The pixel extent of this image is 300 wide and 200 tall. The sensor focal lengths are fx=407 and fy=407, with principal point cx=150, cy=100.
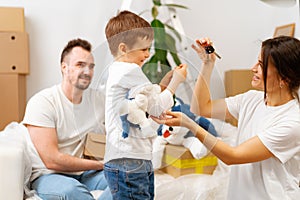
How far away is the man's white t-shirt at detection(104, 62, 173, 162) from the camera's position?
3.26 feet

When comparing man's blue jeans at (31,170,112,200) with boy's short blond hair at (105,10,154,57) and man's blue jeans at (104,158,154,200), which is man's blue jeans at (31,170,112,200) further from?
boy's short blond hair at (105,10,154,57)

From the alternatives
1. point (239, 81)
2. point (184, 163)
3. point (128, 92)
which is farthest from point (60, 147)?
point (239, 81)

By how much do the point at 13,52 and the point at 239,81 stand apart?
144 cm

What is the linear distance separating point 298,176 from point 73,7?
1.81m

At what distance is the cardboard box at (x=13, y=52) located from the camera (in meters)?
2.32

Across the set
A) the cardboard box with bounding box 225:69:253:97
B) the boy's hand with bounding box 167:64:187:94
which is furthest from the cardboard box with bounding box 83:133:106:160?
the cardboard box with bounding box 225:69:253:97

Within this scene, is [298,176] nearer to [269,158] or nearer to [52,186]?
[269,158]

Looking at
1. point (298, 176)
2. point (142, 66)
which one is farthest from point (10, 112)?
point (298, 176)

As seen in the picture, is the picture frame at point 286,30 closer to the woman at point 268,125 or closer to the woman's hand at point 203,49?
the woman at point 268,125

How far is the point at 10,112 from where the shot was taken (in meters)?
2.34

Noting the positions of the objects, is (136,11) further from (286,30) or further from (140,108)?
(140,108)

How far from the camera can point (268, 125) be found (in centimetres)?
120

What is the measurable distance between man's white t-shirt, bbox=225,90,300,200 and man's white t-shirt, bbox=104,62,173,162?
0.35 metres

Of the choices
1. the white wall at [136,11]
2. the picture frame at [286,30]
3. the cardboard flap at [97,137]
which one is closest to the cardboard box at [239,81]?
the white wall at [136,11]
